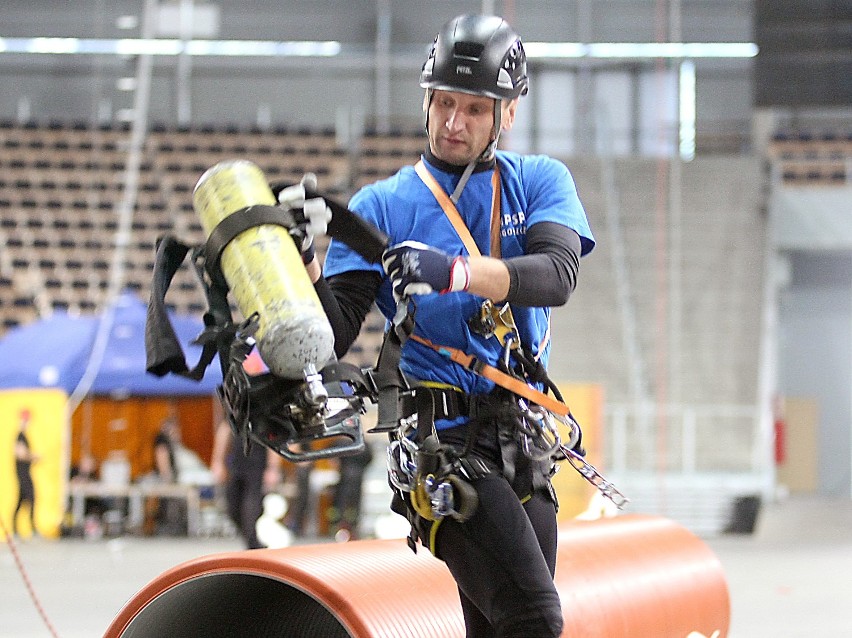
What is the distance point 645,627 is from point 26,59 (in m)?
18.7

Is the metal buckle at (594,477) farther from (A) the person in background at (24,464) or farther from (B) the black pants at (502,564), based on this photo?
(A) the person in background at (24,464)

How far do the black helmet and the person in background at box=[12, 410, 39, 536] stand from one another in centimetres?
857

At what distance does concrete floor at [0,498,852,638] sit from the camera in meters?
6.09

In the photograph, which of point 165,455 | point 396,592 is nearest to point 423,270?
point 396,592

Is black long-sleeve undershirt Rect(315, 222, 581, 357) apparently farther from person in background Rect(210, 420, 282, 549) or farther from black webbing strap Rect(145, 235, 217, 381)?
person in background Rect(210, 420, 282, 549)

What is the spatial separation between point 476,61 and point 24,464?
343 inches

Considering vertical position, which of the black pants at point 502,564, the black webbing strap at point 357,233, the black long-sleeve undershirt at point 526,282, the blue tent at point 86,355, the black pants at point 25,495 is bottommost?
the black pants at point 25,495

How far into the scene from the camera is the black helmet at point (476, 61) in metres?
2.37

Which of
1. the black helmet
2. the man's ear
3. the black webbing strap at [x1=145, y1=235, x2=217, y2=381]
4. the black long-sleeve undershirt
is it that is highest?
the black helmet

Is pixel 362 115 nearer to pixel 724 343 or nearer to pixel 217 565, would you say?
pixel 724 343

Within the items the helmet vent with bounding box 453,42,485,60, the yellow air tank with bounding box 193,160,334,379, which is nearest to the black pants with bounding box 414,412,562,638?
the yellow air tank with bounding box 193,160,334,379

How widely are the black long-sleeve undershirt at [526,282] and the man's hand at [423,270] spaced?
97 mm

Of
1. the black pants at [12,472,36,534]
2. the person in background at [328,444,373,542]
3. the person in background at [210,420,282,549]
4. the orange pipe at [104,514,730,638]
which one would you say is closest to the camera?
the orange pipe at [104,514,730,638]

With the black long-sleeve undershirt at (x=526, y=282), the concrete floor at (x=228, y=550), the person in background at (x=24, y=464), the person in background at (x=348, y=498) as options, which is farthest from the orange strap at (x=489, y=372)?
the person in background at (x=24, y=464)
